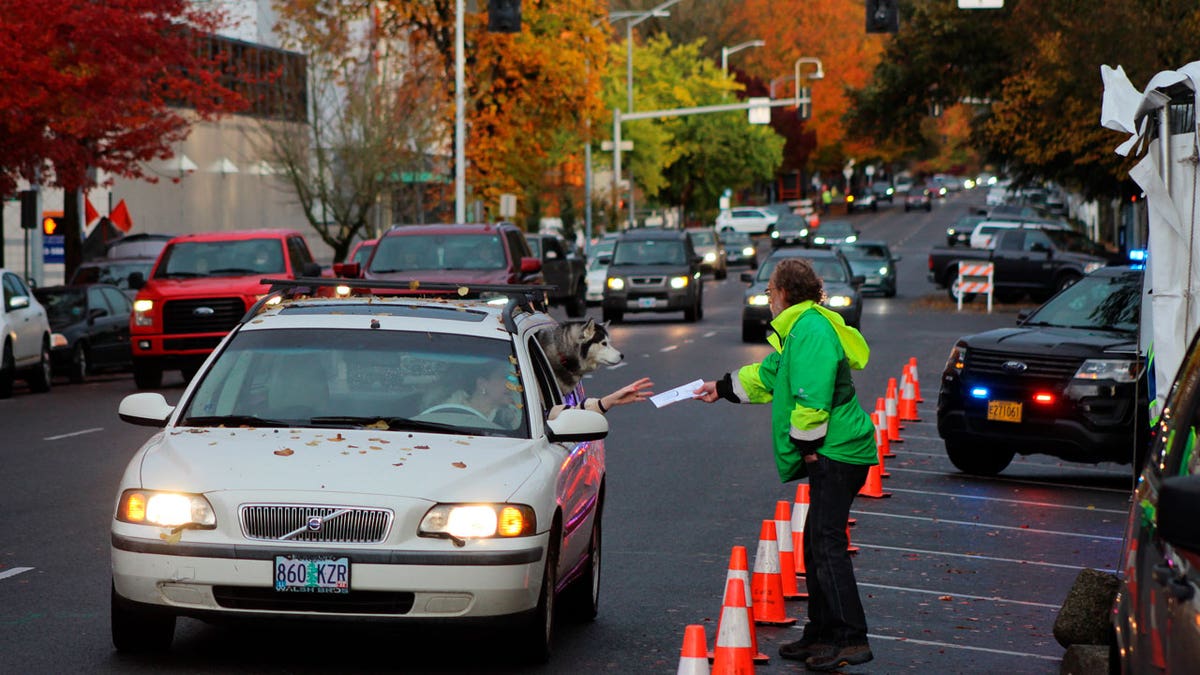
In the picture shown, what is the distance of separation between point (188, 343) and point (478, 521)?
58.8ft

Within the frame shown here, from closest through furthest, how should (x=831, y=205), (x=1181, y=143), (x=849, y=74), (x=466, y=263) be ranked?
(x=1181, y=143), (x=466, y=263), (x=849, y=74), (x=831, y=205)

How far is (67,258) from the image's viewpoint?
118 feet

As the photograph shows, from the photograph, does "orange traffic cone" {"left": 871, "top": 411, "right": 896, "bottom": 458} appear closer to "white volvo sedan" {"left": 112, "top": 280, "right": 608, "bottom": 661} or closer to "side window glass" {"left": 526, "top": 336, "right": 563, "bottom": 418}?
"side window glass" {"left": 526, "top": 336, "right": 563, "bottom": 418}

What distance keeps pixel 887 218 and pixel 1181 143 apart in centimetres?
11031

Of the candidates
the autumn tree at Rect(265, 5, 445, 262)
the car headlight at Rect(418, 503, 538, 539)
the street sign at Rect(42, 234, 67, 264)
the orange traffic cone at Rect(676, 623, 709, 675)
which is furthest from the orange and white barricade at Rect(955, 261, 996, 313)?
the orange traffic cone at Rect(676, 623, 709, 675)

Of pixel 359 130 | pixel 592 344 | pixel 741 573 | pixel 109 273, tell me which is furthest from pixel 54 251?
pixel 741 573

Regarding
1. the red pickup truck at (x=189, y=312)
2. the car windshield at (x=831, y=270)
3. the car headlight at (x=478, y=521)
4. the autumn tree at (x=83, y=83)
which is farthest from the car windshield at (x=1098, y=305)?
the autumn tree at (x=83, y=83)

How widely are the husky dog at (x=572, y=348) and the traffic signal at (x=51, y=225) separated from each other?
2933 centimetres

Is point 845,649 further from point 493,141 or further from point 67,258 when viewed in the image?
point 493,141

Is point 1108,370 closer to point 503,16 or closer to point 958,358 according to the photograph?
point 958,358

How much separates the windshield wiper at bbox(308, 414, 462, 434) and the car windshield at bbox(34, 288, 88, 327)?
21.2 metres

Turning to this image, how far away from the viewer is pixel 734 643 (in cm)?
721

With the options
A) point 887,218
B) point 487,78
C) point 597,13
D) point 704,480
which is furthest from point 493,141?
point 887,218

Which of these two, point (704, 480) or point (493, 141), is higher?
point (493, 141)
